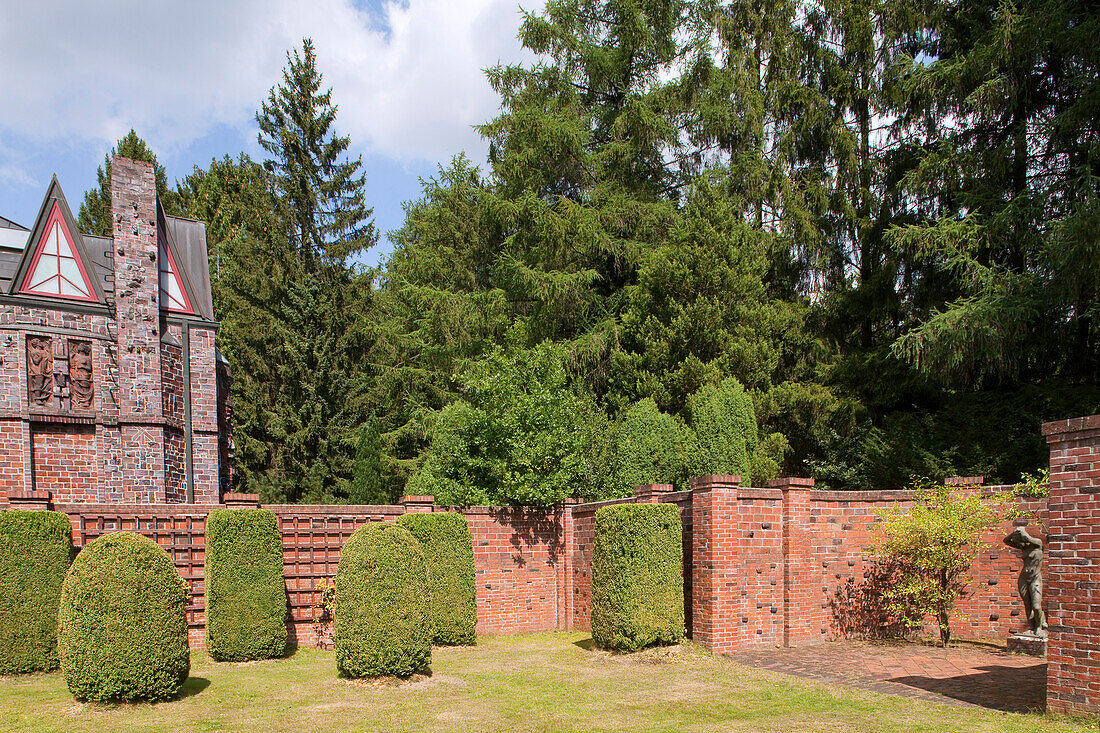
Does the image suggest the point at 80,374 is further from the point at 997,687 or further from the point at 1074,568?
the point at 1074,568

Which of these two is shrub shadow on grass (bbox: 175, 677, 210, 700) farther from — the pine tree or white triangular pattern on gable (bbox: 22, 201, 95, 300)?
the pine tree

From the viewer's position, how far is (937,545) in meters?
10.5

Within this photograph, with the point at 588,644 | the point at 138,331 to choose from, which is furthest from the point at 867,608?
the point at 138,331

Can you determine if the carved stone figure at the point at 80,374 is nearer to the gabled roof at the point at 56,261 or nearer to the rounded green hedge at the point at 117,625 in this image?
the gabled roof at the point at 56,261

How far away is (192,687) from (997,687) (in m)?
9.31

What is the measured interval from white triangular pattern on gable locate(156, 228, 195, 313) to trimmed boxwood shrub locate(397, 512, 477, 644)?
7.89 meters

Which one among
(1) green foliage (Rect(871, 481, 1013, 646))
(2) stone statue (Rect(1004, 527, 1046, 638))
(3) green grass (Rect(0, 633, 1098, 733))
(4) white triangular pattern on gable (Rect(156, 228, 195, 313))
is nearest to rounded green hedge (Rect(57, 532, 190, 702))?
(3) green grass (Rect(0, 633, 1098, 733))

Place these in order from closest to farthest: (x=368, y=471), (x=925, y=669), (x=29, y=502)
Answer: (x=925, y=669), (x=29, y=502), (x=368, y=471)

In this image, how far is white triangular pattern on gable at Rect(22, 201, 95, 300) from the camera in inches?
550

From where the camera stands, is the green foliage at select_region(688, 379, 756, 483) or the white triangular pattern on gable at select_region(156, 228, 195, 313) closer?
the white triangular pattern on gable at select_region(156, 228, 195, 313)

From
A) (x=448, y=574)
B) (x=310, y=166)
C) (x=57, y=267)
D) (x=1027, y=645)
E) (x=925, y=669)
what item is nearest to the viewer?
(x=925, y=669)

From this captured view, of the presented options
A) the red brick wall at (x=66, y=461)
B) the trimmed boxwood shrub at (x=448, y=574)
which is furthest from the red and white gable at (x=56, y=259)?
the trimmed boxwood shrub at (x=448, y=574)

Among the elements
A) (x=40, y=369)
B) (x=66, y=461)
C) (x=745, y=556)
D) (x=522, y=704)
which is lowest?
(x=522, y=704)

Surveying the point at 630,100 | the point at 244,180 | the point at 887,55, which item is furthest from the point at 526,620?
the point at 244,180
